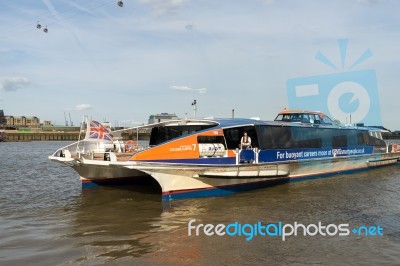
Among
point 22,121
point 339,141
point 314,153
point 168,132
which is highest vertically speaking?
point 22,121

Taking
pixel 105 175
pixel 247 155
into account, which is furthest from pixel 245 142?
pixel 105 175

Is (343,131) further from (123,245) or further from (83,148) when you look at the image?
(123,245)

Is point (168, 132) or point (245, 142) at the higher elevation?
point (168, 132)

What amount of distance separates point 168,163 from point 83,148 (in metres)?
5.11

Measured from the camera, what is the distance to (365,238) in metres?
8.59

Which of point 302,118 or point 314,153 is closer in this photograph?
point 314,153

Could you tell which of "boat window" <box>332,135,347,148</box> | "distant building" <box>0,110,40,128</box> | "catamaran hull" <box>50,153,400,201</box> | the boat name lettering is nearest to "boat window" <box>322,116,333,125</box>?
"boat window" <box>332,135,347,148</box>

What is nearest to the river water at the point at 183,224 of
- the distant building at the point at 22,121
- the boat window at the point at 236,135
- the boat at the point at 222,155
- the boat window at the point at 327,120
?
the boat at the point at 222,155

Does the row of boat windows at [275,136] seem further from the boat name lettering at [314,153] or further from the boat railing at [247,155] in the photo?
the boat railing at [247,155]

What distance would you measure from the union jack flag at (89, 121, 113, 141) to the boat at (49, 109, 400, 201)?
1.01ft

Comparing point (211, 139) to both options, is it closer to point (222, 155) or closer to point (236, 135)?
point (222, 155)

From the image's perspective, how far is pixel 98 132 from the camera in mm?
15812

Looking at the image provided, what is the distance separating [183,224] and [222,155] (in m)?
4.27

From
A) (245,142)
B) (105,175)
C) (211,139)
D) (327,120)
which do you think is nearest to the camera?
(211,139)
